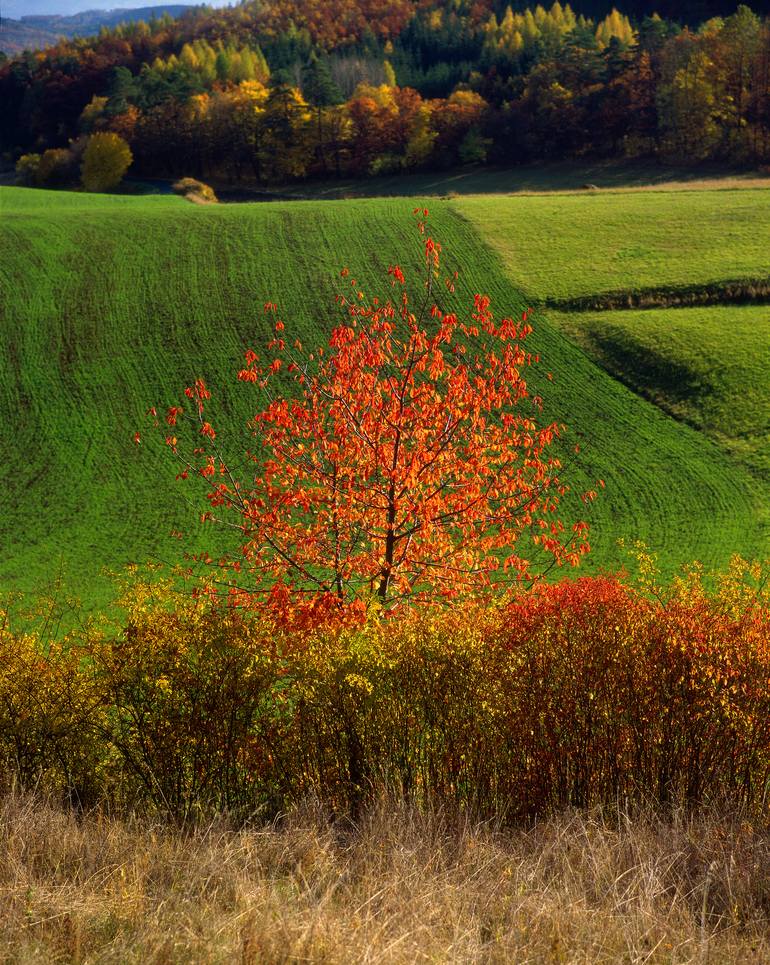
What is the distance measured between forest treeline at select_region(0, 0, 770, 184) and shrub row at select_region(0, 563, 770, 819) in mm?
75567

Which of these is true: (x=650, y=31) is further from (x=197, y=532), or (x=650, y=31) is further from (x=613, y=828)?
(x=613, y=828)

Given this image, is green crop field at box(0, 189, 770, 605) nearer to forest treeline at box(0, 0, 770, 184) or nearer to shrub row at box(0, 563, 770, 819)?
shrub row at box(0, 563, 770, 819)

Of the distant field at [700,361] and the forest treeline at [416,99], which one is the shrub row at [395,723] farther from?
the forest treeline at [416,99]

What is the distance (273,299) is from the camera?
45750mm

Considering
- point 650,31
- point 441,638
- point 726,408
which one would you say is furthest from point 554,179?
point 441,638

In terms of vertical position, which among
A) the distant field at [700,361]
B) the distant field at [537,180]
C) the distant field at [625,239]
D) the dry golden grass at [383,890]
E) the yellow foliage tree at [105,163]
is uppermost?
the yellow foliage tree at [105,163]

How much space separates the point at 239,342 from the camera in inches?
1646

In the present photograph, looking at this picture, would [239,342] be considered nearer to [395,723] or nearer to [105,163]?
[395,723]

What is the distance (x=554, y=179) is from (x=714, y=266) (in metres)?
38.7

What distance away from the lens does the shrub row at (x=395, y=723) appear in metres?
10.5

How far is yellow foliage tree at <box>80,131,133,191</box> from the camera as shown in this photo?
9194 centimetres

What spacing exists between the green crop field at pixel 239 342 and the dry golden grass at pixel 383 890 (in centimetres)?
1671

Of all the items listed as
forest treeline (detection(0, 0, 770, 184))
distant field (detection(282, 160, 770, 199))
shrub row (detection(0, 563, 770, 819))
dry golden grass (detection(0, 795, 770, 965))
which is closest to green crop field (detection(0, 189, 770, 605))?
distant field (detection(282, 160, 770, 199))

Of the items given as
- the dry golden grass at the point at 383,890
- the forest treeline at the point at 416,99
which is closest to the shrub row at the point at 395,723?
the dry golden grass at the point at 383,890
